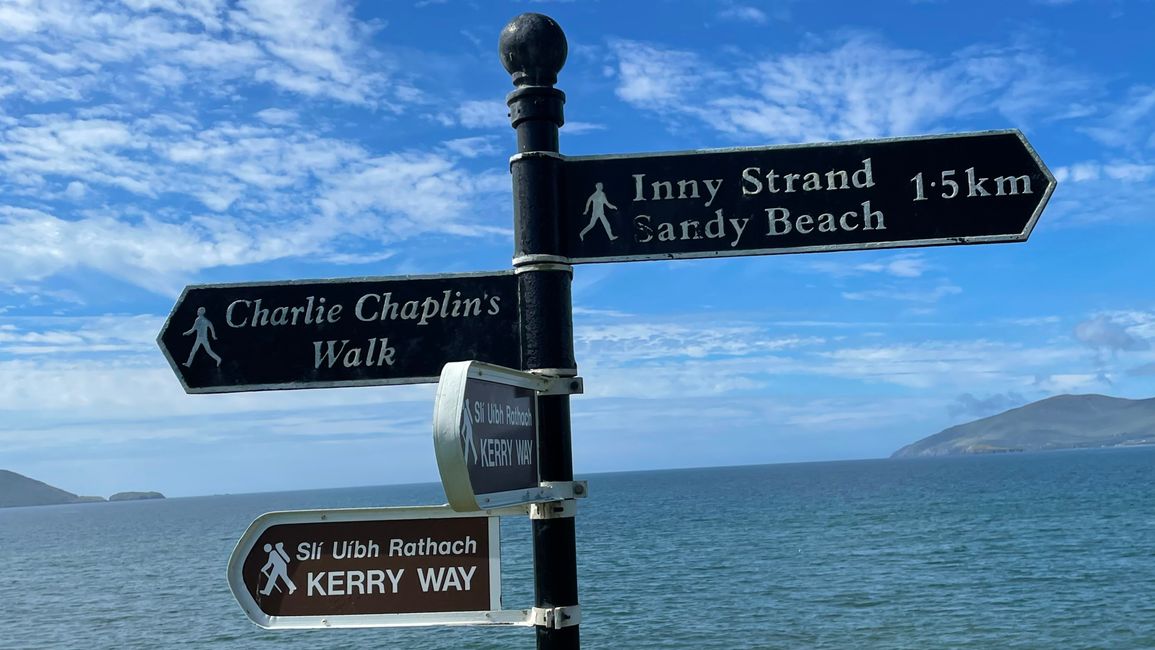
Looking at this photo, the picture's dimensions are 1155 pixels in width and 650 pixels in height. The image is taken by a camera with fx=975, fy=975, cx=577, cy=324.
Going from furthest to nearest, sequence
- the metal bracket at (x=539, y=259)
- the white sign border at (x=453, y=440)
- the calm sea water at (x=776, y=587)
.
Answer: the calm sea water at (x=776, y=587), the metal bracket at (x=539, y=259), the white sign border at (x=453, y=440)

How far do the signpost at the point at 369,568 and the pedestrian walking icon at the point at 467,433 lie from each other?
997 millimetres

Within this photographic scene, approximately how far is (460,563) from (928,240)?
224 cm

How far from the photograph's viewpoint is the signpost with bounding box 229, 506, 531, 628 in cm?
373

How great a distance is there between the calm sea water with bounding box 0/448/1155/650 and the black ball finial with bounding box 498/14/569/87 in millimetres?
26035

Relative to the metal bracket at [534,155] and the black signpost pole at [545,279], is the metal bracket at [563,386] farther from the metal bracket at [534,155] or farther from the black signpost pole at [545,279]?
the metal bracket at [534,155]

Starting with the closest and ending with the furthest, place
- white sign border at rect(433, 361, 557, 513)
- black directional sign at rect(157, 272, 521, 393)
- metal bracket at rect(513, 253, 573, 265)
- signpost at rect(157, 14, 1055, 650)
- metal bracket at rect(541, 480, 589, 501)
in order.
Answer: white sign border at rect(433, 361, 557, 513)
metal bracket at rect(541, 480, 589, 501)
signpost at rect(157, 14, 1055, 650)
metal bracket at rect(513, 253, 573, 265)
black directional sign at rect(157, 272, 521, 393)

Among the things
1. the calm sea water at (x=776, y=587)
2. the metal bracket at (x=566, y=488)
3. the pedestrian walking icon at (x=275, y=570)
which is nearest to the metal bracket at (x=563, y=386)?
the metal bracket at (x=566, y=488)

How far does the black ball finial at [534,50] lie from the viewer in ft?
13.1

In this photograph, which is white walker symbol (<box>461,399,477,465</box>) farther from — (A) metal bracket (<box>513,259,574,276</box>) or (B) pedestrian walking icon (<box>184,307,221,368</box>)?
(B) pedestrian walking icon (<box>184,307,221,368</box>)

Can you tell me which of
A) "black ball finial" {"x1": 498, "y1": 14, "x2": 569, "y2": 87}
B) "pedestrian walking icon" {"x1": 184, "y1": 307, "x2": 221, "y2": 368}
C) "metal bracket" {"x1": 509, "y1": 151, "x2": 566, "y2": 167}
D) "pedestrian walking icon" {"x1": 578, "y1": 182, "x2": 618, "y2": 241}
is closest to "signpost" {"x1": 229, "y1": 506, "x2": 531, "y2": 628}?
"pedestrian walking icon" {"x1": 184, "y1": 307, "x2": 221, "y2": 368}

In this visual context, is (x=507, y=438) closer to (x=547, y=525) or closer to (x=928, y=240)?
(x=547, y=525)

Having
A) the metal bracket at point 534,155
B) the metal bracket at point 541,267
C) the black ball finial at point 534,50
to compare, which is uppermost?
the black ball finial at point 534,50

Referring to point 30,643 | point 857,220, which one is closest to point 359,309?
point 857,220

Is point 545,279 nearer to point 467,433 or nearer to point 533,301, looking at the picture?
point 533,301
